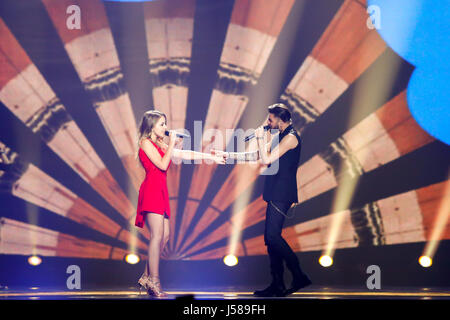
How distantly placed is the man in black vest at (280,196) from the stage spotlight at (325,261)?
2.28 feet

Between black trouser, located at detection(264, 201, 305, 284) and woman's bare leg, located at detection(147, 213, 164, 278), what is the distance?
1.81ft

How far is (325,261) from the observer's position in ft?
11.4

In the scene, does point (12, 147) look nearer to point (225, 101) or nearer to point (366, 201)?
point (225, 101)

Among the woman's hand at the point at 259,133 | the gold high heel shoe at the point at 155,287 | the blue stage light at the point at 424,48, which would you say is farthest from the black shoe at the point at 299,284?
the blue stage light at the point at 424,48

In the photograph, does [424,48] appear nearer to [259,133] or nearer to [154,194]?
[259,133]

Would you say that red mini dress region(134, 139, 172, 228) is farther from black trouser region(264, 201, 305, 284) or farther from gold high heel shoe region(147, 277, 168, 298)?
black trouser region(264, 201, 305, 284)

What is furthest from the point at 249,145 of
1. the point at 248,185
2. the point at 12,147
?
the point at 12,147

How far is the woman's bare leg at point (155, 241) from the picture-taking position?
2674 mm

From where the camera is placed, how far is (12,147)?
3521 mm

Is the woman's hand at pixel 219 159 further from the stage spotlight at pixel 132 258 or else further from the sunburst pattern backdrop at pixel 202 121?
the stage spotlight at pixel 132 258

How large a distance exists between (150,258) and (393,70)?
1.90 metres

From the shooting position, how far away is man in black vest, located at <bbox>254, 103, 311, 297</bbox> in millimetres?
2781

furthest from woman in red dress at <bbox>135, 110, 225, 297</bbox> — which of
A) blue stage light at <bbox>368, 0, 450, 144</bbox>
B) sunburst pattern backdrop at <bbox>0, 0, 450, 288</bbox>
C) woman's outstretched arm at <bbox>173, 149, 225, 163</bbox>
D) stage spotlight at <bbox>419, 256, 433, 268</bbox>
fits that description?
stage spotlight at <bbox>419, 256, 433, 268</bbox>

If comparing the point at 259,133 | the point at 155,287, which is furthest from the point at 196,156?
the point at 155,287
